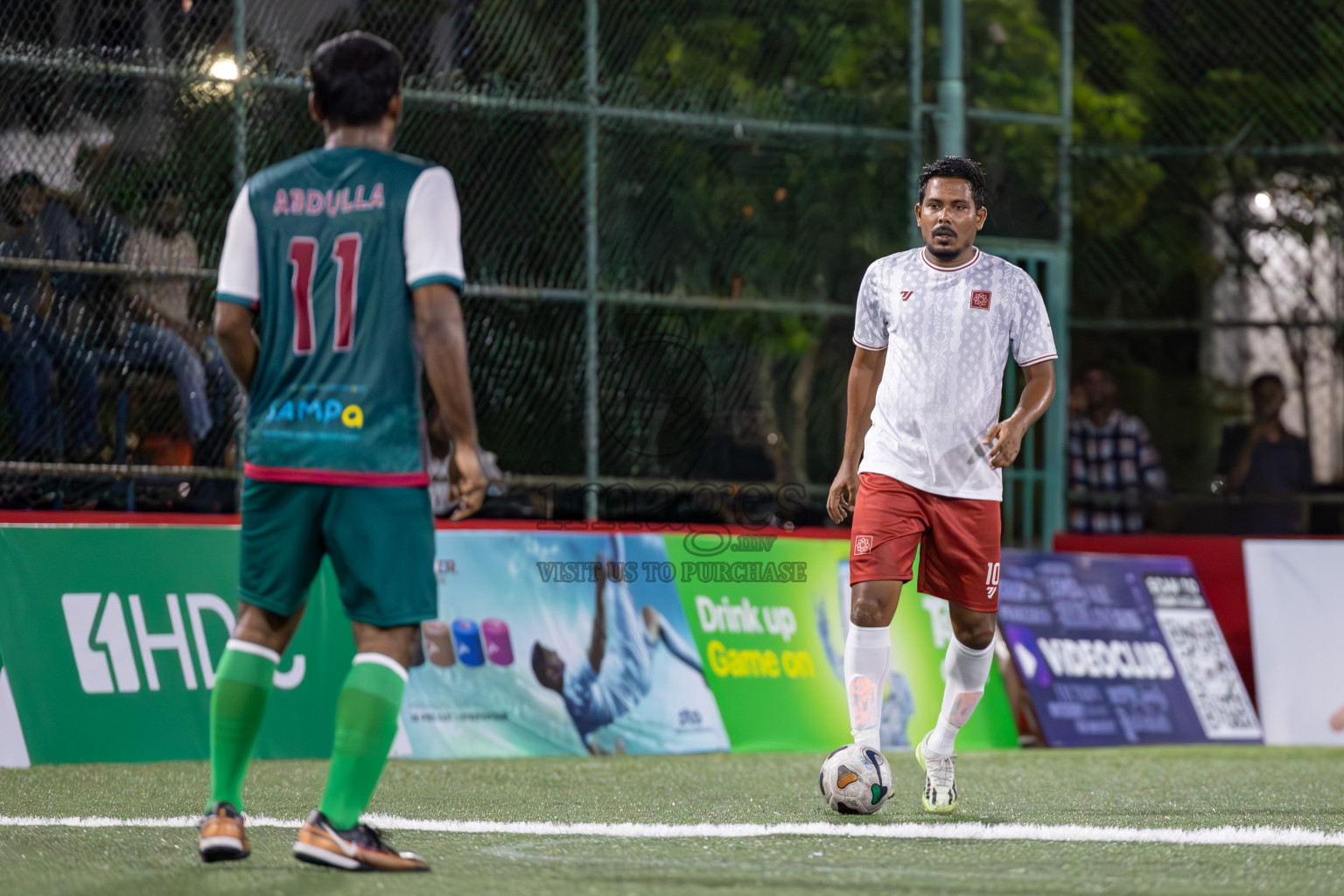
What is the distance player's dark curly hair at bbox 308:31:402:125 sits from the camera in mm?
4465

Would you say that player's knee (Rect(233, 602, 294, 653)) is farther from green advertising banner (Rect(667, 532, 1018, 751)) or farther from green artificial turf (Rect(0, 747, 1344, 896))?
green advertising banner (Rect(667, 532, 1018, 751))

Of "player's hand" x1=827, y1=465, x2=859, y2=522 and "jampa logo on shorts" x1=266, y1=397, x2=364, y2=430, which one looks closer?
"jampa logo on shorts" x1=266, y1=397, x2=364, y2=430

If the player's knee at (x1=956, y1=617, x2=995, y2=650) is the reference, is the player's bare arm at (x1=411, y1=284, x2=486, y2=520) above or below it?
above

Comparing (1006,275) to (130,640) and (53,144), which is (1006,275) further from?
(53,144)

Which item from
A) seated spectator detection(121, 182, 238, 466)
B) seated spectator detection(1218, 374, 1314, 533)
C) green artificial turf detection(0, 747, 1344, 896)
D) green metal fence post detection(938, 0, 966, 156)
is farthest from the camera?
seated spectator detection(1218, 374, 1314, 533)

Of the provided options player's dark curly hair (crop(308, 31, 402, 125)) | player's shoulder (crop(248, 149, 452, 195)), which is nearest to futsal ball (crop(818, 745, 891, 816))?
player's shoulder (crop(248, 149, 452, 195))

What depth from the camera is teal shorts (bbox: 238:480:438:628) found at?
4.36m

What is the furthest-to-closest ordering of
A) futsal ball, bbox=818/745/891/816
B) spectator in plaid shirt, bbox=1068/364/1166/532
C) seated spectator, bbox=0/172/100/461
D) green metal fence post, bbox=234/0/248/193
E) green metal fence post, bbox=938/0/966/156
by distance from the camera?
spectator in plaid shirt, bbox=1068/364/1166/532 → green metal fence post, bbox=938/0/966/156 → green metal fence post, bbox=234/0/248/193 → seated spectator, bbox=0/172/100/461 → futsal ball, bbox=818/745/891/816

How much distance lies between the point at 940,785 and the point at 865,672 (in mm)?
475

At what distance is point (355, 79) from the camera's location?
4469 mm

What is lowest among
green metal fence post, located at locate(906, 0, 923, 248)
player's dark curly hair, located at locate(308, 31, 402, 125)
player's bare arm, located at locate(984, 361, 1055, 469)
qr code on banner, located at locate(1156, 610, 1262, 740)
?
qr code on banner, located at locate(1156, 610, 1262, 740)

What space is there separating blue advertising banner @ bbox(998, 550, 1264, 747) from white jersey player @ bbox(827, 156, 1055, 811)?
3.97 m

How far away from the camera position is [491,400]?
10305 millimetres

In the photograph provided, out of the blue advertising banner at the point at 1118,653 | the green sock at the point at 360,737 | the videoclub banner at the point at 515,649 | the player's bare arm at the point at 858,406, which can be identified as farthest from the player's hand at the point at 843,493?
the blue advertising banner at the point at 1118,653
